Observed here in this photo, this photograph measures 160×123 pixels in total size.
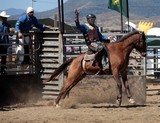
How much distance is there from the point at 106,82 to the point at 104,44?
56.9 inches

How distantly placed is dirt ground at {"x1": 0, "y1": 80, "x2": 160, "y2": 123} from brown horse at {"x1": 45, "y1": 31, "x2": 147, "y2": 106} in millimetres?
410

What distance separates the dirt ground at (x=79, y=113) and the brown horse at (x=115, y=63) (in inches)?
16.1

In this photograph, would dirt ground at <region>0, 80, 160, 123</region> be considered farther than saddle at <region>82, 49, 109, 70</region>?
No

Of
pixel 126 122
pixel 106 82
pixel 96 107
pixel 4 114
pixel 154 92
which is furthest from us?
pixel 154 92

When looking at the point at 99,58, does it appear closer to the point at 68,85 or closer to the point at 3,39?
the point at 68,85

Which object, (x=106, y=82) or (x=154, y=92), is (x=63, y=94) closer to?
(x=106, y=82)

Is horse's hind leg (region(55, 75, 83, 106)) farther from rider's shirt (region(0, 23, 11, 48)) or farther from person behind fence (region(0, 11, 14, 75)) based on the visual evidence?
rider's shirt (region(0, 23, 11, 48))

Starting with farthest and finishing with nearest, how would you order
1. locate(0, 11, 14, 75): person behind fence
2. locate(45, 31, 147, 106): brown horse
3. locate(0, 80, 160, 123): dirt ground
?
1. locate(0, 11, 14, 75): person behind fence
2. locate(45, 31, 147, 106): brown horse
3. locate(0, 80, 160, 123): dirt ground

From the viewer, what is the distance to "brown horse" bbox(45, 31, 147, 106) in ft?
40.1

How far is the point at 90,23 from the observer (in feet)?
41.2

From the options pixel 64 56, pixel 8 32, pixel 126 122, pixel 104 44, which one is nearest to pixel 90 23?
pixel 104 44

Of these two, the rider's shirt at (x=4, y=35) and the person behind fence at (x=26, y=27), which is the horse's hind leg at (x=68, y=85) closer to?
the person behind fence at (x=26, y=27)

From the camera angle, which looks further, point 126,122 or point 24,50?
point 24,50

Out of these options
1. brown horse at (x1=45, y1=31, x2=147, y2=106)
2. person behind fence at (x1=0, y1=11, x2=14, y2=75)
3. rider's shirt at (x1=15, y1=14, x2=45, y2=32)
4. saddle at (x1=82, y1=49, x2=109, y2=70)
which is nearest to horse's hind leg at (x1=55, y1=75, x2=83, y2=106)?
brown horse at (x1=45, y1=31, x2=147, y2=106)
